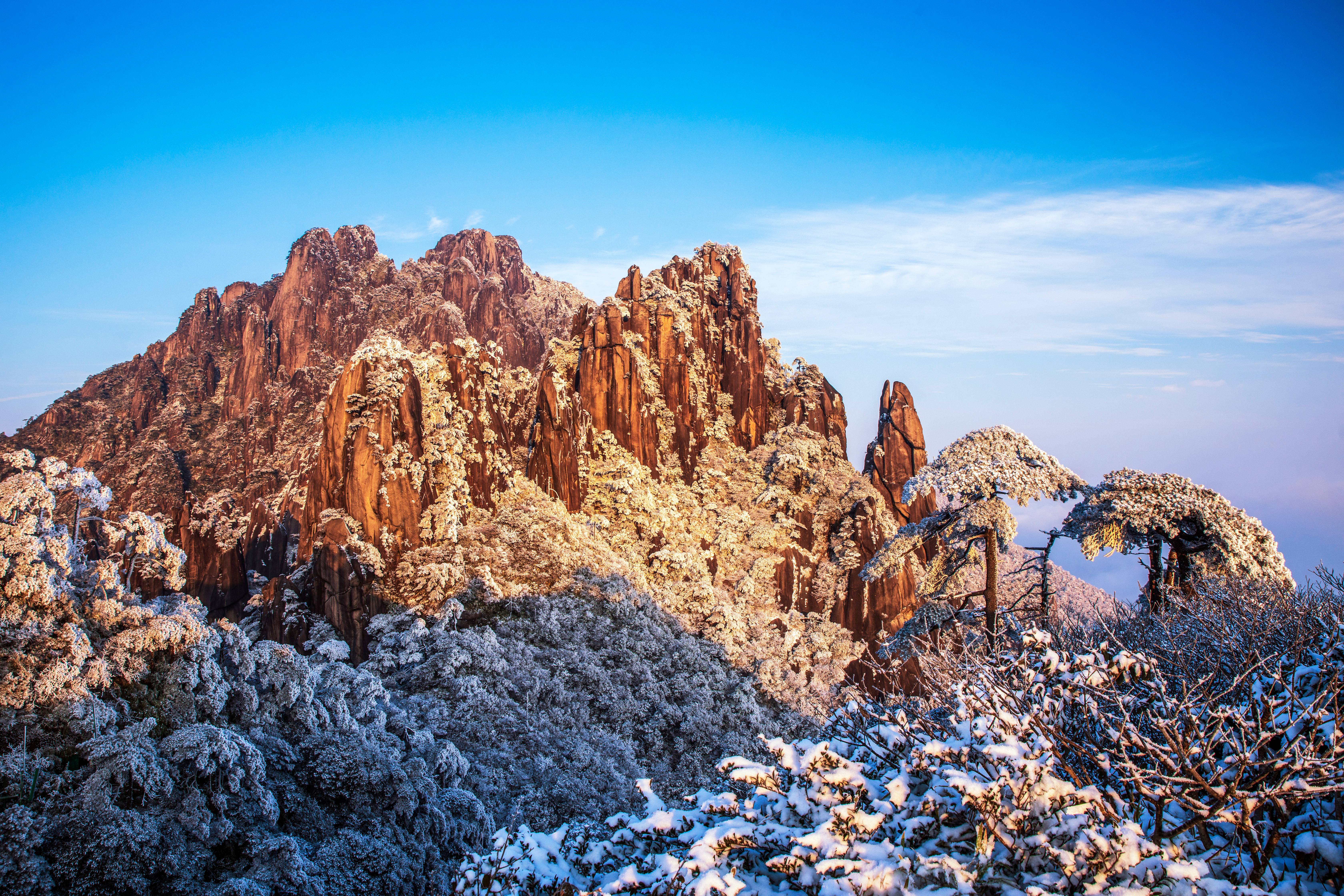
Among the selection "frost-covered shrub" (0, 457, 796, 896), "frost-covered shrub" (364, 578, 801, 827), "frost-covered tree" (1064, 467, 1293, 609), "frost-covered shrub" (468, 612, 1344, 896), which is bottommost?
"frost-covered shrub" (364, 578, 801, 827)

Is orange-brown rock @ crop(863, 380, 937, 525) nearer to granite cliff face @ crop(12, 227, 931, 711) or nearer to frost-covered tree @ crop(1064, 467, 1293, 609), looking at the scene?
granite cliff face @ crop(12, 227, 931, 711)

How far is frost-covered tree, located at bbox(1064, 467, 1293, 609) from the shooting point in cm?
1499

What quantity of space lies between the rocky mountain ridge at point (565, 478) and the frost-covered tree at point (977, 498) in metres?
19.1

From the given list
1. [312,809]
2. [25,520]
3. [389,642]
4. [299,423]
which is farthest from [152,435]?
[312,809]

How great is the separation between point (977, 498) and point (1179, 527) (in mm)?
4825

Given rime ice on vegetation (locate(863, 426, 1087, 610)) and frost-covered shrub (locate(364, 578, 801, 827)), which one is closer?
rime ice on vegetation (locate(863, 426, 1087, 610))

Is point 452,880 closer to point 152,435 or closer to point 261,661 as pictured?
point 261,661

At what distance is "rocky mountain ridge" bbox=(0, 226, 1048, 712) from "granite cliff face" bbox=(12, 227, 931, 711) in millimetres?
128

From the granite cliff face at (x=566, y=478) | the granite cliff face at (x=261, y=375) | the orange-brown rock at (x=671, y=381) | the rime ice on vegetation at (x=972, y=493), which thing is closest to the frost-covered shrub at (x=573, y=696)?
the granite cliff face at (x=566, y=478)

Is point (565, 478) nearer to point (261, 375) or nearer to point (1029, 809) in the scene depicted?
point (1029, 809)

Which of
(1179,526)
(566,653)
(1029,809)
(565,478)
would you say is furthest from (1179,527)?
(565,478)

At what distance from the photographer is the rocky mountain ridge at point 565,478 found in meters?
33.4

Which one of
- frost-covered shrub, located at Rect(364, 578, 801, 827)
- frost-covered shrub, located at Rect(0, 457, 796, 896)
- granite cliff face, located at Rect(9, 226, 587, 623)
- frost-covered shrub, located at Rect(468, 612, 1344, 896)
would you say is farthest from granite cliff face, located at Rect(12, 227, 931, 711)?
frost-covered shrub, located at Rect(468, 612, 1344, 896)

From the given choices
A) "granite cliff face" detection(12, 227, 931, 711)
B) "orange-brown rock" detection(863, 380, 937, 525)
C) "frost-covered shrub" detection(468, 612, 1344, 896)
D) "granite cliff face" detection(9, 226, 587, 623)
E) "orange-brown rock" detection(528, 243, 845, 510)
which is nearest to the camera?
"frost-covered shrub" detection(468, 612, 1344, 896)
